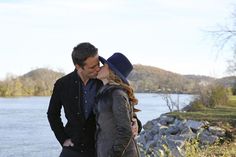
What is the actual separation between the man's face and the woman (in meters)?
0.06

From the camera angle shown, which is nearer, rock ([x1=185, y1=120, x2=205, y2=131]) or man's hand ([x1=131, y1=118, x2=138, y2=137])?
man's hand ([x1=131, y1=118, x2=138, y2=137])

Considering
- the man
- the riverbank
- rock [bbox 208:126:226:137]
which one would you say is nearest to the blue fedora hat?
the man

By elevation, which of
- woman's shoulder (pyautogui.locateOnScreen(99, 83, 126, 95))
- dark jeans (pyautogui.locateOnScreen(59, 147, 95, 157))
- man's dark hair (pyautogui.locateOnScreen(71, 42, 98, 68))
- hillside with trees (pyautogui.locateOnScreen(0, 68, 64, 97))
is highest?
man's dark hair (pyautogui.locateOnScreen(71, 42, 98, 68))

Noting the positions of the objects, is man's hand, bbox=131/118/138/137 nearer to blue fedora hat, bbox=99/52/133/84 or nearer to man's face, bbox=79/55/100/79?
blue fedora hat, bbox=99/52/133/84

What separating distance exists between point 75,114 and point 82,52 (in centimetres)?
57

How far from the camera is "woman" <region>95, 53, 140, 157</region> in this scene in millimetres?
3887

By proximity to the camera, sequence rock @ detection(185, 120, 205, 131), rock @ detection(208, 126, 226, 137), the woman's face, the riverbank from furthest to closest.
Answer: rock @ detection(185, 120, 205, 131), rock @ detection(208, 126, 226, 137), the riverbank, the woman's face

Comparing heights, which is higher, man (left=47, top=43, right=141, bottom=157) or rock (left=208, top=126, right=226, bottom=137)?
man (left=47, top=43, right=141, bottom=157)

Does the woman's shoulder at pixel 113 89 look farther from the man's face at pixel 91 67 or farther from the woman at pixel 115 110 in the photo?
the man's face at pixel 91 67

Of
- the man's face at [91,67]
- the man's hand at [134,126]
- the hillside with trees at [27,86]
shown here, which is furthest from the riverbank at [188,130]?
the hillside with trees at [27,86]

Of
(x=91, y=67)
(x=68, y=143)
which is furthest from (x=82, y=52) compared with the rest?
(x=68, y=143)

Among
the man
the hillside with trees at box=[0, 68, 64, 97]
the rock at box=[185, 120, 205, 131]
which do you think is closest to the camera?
the man

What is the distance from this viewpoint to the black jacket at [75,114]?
4336 mm

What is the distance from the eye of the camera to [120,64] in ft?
13.4
